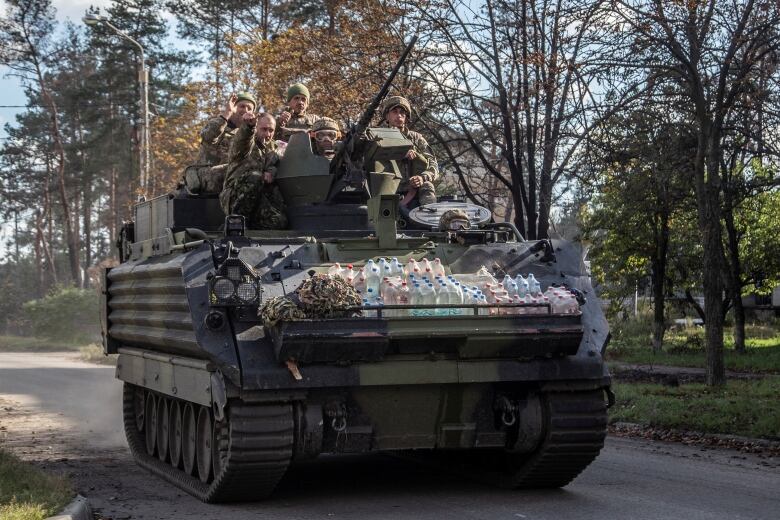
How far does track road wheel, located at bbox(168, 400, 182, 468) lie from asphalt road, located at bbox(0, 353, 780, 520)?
256mm

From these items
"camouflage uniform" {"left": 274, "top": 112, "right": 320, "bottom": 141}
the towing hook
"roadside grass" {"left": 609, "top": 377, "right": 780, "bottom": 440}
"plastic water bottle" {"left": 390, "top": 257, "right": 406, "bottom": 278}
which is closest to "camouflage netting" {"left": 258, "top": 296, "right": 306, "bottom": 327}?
"plastic water bottle" {"left": 390, "top": 257, "right": 406, "bottom": 278}

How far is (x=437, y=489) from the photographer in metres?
9.16

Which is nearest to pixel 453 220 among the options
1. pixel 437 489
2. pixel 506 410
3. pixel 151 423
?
pixel 506 410

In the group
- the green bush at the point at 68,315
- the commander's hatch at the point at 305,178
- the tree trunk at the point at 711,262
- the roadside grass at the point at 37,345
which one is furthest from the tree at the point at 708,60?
the green bush at the point at 68,315

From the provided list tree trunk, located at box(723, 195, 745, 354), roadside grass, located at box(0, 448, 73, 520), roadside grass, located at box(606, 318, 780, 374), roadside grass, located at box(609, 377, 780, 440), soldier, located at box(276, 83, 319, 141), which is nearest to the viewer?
roadside grass, located at box(0, 448, 73, 520)

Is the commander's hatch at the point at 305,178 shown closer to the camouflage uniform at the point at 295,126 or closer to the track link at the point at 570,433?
the camouflage uniform at the point at 295,126

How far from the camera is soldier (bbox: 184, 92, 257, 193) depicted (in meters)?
10.9

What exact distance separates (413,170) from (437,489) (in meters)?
3.38

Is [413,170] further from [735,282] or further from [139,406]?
[735,282]

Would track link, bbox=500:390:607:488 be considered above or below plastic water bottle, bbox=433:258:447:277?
below

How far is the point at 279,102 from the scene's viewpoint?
77.1 feet

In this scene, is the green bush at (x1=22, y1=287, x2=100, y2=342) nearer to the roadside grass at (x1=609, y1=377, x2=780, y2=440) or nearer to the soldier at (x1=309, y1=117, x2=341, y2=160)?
the roadside grass at (x1=609, y1=377, x2=780, y2=440)

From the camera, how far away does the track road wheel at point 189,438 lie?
380 inches

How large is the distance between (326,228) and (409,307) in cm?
223
